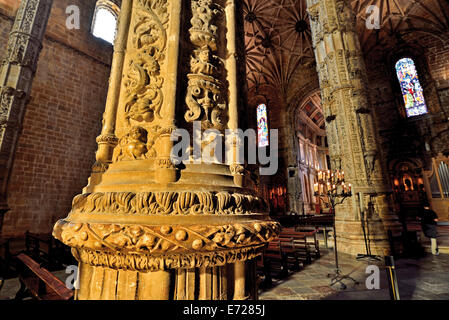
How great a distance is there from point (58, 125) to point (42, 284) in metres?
7.65

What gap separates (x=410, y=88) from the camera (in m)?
13.7

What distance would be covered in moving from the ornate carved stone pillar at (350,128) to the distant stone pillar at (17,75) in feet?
29.7

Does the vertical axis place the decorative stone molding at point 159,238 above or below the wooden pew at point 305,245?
above

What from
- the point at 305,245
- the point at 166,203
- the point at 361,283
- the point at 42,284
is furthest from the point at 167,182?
the point at 305,245

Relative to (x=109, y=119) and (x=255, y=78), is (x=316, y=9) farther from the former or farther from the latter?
(x=255, y=78)

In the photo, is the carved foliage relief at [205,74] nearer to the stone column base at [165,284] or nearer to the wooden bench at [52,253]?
the stone column base at [165,284]

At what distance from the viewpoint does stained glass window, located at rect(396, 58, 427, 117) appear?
1332 centimetres

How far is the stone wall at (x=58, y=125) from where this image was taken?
7.13m

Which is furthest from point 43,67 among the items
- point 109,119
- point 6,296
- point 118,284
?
point 118,284

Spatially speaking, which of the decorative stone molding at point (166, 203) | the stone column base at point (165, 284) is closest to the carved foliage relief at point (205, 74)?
the decorative stone molding at point (166, 203)

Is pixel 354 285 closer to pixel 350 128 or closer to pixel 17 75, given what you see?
pixel 350 128

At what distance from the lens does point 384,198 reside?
221 inches

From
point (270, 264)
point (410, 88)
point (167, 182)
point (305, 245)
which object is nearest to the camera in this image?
point (167, 182)
